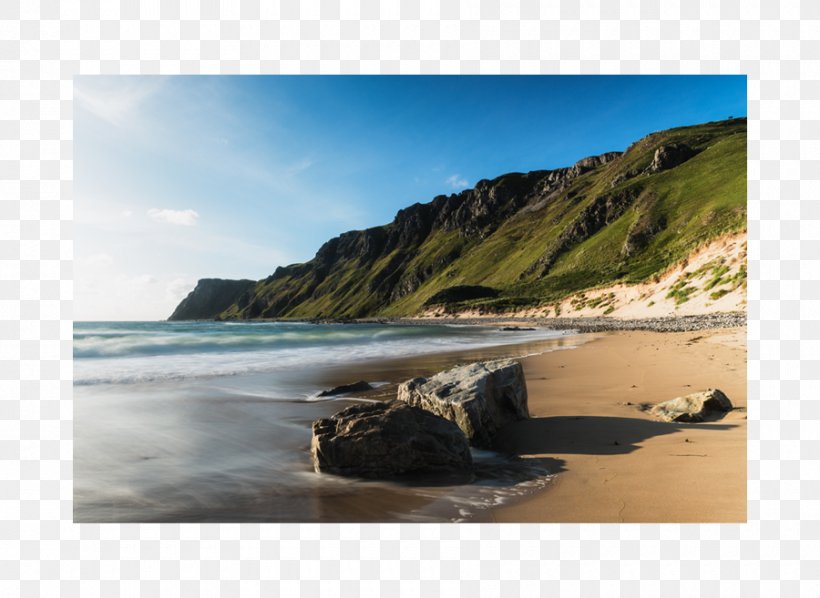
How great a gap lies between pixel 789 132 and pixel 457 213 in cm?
18156

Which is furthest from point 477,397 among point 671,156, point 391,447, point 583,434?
point 671,156

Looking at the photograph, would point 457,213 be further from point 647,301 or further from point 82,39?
point 82,39

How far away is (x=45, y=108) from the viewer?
421 centimetres

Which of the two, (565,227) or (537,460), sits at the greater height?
(565,227)

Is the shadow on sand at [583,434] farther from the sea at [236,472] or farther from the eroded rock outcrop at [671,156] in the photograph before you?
the eroded rock outcrop at [671,156]

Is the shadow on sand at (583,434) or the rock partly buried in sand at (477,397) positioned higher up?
the rock partly buried in sand at (477,397)

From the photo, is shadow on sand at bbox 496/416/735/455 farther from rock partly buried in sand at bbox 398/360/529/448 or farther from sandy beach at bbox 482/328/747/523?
rock partly buried in sand at bbox 398/360/529/448

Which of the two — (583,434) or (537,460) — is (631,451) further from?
(537,460)

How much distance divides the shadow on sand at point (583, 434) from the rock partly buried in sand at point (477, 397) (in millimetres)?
220

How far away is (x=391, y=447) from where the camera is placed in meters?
4.47

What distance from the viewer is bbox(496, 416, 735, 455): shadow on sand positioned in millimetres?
5125

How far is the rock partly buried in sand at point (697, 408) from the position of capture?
5891 millimetres

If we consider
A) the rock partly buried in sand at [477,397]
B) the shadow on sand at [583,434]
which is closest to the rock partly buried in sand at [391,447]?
the rock partly buried in sand at [477,397]

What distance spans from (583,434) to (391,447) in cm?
277
